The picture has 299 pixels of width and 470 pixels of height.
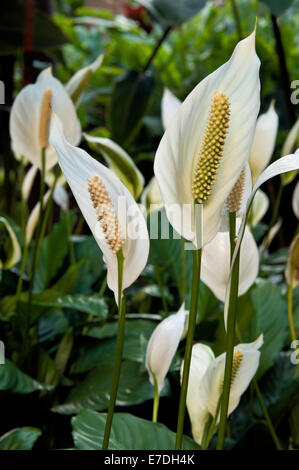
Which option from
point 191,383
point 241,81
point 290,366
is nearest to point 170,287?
point 290,366

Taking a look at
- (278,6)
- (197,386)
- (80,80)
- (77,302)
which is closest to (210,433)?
(197,386)

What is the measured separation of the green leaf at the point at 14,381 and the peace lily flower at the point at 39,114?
0.46 ft

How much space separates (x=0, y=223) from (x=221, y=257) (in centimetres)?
16

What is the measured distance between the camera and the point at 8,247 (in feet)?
1.28

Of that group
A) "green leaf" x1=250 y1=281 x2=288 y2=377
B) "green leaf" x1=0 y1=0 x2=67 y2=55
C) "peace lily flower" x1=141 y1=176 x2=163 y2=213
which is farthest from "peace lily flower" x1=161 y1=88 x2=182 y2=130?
"green leaf" x1=0 y1=0 x2=67 y2=55

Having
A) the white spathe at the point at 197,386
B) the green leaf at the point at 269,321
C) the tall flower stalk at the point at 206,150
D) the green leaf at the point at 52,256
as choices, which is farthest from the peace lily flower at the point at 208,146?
the green leaf at the point at 52,256

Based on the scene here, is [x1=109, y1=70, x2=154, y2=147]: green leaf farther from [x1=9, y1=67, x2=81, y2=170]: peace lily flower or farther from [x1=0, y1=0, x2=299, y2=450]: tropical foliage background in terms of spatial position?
[x1=9, y1=67, x2=81, y2=170]: peace lily flower

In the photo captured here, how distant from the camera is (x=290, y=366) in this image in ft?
1.38

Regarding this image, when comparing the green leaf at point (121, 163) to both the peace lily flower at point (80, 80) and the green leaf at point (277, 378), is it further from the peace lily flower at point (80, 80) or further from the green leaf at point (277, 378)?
the green leaf at point (277, 378)

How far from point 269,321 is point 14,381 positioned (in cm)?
19

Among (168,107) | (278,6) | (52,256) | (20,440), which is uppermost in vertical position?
(278,6)

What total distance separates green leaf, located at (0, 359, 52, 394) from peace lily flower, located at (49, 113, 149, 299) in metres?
0.15

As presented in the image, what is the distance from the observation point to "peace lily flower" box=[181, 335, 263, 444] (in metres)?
0.25

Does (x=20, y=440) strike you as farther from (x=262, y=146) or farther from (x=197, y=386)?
(x=262, y=146)
